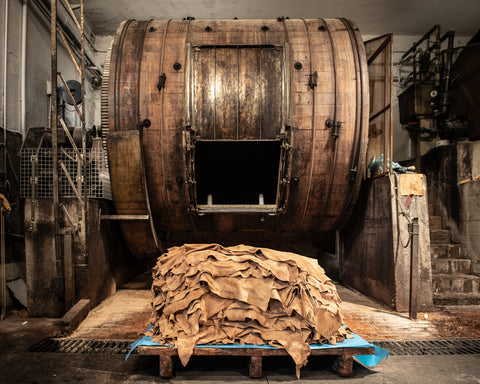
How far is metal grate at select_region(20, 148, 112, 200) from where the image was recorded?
4238 mm

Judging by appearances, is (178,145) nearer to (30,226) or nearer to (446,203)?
(30,226)

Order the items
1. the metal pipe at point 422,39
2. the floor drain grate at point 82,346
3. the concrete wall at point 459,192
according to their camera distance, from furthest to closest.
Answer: the metal pipe at point 422,39, the concrete wall at point 459,192, the floor drain grate at point 82,346

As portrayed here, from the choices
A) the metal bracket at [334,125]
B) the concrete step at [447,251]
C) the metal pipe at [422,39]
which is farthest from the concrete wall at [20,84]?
the metal pipe at [422,39]

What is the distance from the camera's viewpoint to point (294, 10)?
780 centimetres

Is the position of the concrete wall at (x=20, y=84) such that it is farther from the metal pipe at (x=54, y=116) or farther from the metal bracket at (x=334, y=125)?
the metal bracket at (x=334, y=125)

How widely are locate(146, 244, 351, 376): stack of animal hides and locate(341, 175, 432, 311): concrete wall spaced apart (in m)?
1.72

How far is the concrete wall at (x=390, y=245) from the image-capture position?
4.15 metres

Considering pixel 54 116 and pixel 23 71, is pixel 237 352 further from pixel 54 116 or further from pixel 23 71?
pixel 23 71

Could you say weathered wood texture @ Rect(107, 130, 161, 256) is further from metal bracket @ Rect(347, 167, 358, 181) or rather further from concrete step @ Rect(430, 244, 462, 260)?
concrete step @ Rect(430, 244, 462, 260)

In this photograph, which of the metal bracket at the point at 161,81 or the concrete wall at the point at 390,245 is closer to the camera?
the concrete wall at the point at 390,245

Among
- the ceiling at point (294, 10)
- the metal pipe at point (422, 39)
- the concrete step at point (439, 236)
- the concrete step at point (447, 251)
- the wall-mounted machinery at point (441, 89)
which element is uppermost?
the ceiling at point (294, 10)

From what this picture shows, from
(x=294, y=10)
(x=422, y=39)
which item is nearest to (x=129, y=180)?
(x=294, y=10)

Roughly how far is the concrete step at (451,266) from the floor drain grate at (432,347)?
178cm

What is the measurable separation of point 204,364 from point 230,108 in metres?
3.05
